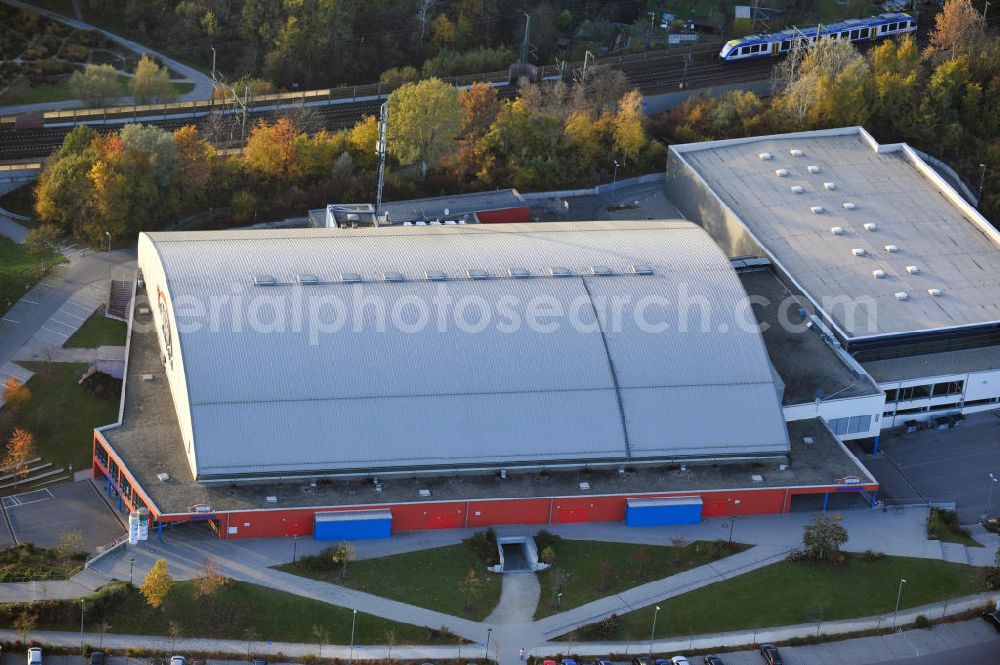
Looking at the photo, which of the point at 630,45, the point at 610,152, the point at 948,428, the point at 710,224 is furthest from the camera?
the point at 630,45

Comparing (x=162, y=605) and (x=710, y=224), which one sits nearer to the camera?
(x=162, y=605)

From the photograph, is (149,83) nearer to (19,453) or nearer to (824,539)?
(19,453)

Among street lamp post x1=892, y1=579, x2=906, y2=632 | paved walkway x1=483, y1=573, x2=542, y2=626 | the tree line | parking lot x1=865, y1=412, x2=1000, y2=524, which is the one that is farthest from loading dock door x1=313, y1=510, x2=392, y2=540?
the tree line

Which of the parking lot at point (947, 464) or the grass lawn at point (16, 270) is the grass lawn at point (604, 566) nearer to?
the parking lot at point (947, 464)

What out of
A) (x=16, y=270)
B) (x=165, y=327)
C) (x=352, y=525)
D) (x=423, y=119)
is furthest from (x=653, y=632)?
(x=16, y=270)

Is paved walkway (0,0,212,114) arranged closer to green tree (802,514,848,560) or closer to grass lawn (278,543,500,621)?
grass lawn (278,543,500,621)

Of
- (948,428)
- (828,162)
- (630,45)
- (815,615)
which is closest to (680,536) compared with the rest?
(815,615)

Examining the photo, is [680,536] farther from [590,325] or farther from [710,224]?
[710,224]
